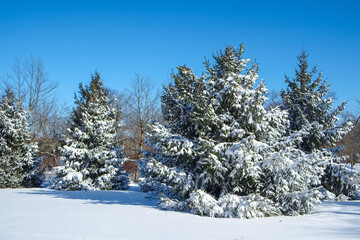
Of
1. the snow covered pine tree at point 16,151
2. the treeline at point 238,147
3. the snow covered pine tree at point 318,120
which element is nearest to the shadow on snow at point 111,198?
the treeline at point 238,147

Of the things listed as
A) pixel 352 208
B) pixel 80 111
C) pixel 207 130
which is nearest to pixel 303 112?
pixel 352 208

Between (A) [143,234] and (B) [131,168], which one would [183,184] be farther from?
(B) [131,168]

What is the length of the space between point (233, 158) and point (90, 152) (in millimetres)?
10710

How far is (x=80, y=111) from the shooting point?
17.8m

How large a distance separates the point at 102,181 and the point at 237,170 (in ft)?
34.6

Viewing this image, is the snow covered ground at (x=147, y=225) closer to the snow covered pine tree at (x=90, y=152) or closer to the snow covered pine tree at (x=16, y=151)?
the snow covered pine tree at (x=90, y=152)

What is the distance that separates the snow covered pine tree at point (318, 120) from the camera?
13.1 metres

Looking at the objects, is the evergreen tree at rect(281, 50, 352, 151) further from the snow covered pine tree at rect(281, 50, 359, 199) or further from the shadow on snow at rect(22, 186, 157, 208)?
the shadow on snow at rect(22, 186, 157, 208)

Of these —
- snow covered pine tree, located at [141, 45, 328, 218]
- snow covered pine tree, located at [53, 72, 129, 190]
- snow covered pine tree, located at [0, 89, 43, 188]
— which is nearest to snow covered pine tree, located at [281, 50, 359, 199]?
snow covered pine tree, located at [141, 45, 328, 218]

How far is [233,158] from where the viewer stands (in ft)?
30.0

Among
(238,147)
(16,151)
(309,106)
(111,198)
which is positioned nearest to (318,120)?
(309,106)

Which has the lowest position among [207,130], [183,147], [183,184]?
[183,184]

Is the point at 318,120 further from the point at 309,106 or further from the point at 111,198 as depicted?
the point at 111,198

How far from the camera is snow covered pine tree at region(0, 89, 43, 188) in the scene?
1681 cm
